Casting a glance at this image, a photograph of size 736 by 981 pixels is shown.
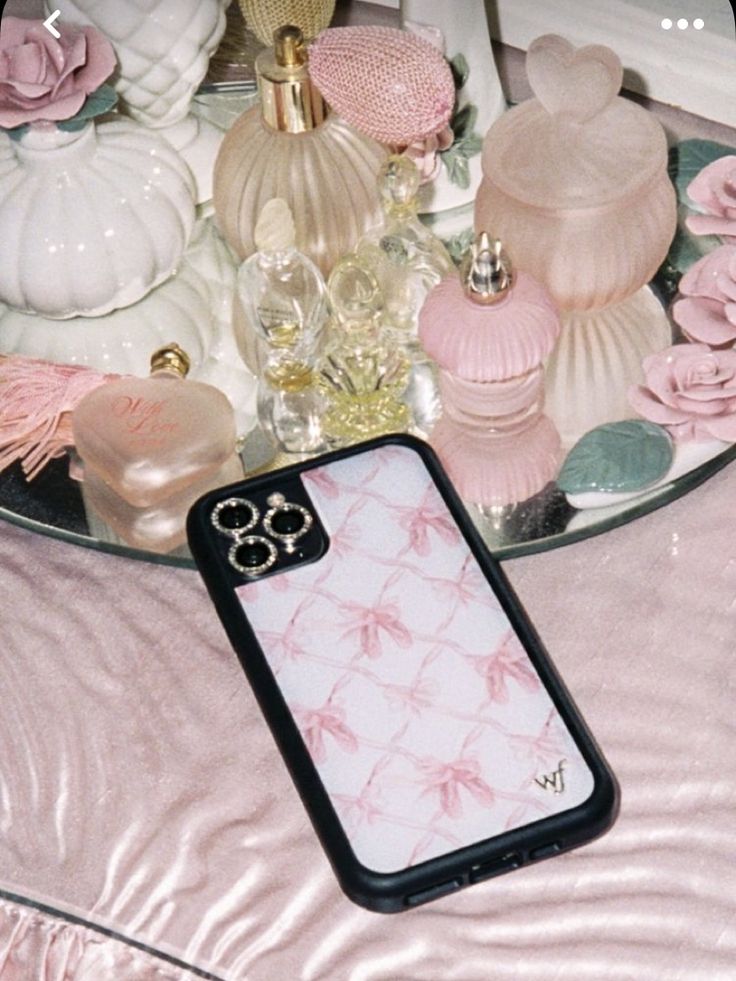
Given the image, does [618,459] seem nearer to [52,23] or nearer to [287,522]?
[287,522]

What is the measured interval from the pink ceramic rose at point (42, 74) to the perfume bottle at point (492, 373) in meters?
0.18

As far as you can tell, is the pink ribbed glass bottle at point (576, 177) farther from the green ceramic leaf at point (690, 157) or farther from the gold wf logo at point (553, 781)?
the gold wf logo at point (553, 781)

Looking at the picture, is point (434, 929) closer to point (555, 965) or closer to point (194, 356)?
point (555, 965)

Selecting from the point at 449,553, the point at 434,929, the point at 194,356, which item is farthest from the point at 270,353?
the point at 434,929

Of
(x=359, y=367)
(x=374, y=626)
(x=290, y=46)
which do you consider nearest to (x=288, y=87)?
(x=290, y=46)

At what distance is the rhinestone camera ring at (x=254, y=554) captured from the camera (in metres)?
0.61

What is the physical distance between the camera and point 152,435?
66 cm

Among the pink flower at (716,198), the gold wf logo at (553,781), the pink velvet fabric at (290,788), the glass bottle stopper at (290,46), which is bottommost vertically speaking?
the pink velvet fabric at (290,788)

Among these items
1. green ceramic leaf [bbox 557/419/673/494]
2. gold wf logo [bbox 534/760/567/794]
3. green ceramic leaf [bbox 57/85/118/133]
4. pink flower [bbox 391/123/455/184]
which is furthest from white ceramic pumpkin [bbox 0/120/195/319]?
gold wf logo [bbox 534/760/567/794]

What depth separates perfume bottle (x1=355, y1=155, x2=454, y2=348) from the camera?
700 millimetres

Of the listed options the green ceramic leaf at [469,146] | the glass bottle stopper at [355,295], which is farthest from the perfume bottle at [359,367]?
the green ceramic leaf at [469,146]

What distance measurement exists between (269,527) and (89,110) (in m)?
0.22

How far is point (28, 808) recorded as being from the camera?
601mm

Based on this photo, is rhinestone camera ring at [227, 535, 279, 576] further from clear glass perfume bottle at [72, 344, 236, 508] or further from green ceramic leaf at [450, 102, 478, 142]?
green ceramic leaf at [450, 102, 478, 142]
